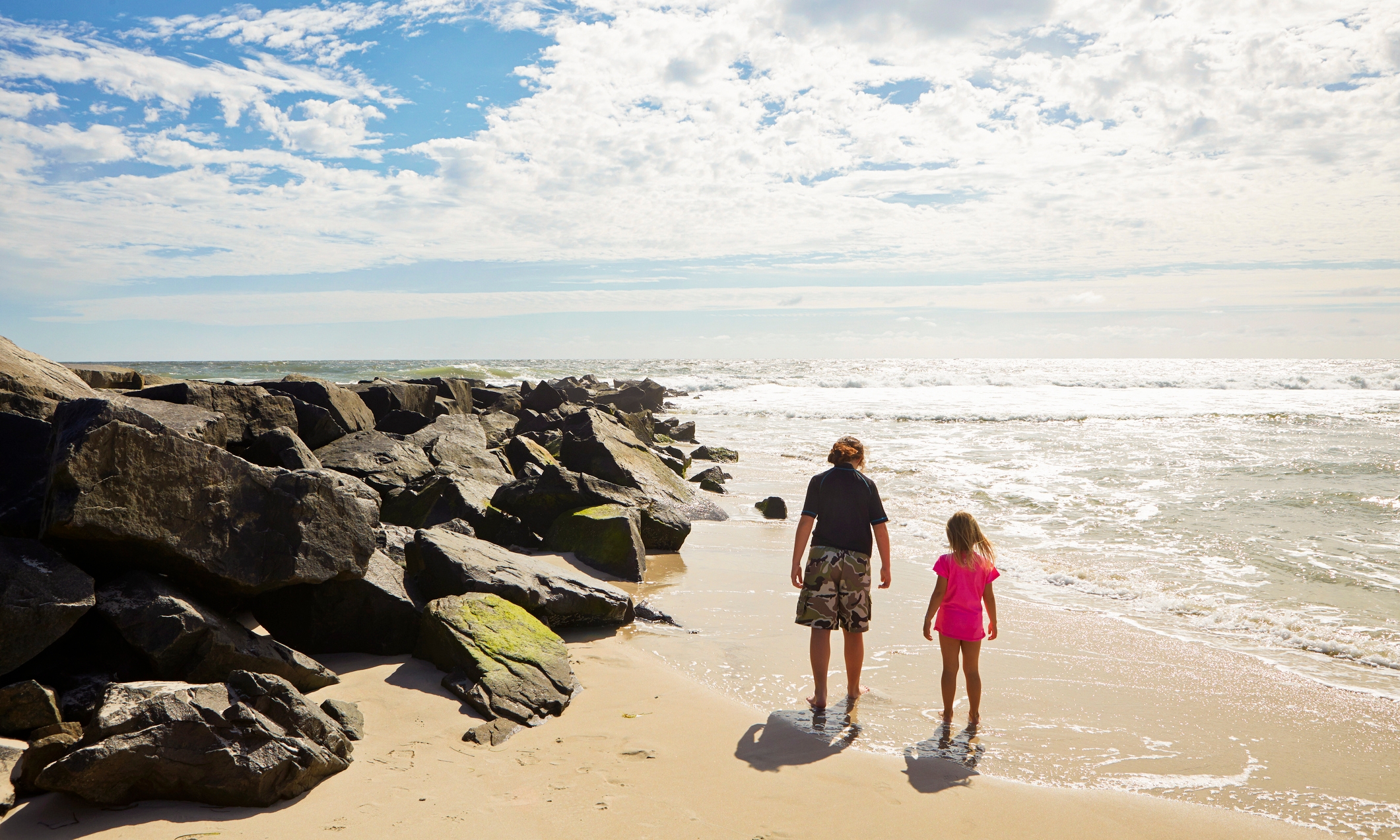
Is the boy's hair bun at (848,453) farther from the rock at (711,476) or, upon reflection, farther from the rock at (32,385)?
the rock at (711,476)

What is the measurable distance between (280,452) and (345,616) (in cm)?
273

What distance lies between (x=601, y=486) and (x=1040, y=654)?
202 inches

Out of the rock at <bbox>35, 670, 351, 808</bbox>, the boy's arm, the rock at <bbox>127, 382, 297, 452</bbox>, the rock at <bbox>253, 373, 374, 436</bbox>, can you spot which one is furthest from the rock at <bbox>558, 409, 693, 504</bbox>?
the rock at <bbox>35, 670, 351, 808</bbox>

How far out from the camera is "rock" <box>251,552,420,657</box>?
5.05 m

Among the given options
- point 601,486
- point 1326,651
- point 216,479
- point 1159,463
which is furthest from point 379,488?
point 1159,463

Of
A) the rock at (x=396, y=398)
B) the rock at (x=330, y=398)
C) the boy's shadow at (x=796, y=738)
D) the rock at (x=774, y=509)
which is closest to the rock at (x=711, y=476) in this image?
the rock at (x=774, y=509)

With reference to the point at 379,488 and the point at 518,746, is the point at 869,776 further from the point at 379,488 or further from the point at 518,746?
the point at 379,488

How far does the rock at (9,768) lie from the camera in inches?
125

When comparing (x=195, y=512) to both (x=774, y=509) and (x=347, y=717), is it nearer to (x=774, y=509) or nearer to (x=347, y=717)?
(x=347, y=717)

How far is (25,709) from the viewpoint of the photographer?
140 inches

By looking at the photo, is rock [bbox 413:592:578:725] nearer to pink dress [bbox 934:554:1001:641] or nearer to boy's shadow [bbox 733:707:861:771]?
boy's shadow [bbox 733:707:861:771]

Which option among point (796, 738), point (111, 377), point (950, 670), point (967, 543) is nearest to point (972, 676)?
point (950, 670)

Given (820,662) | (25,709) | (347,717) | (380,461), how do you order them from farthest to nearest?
(380,461) → (820,662) → (347,717) → (25,709)

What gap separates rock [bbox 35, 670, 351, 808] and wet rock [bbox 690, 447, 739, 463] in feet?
49.9
